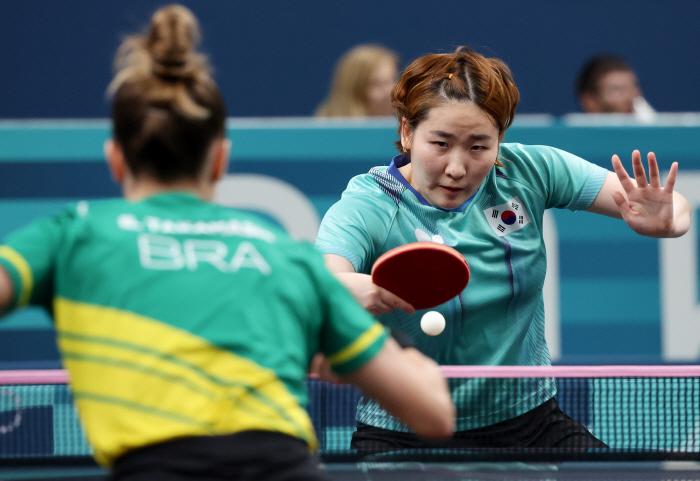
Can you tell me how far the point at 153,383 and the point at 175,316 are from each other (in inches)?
4.5

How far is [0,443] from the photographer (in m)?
3.00

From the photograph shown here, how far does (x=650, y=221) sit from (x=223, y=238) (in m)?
1.83

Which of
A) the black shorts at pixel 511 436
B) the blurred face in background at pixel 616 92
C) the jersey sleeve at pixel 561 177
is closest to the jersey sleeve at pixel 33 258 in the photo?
the black shorts at pixel 511 436

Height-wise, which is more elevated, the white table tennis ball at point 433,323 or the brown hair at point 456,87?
the brown hair at point 456,87

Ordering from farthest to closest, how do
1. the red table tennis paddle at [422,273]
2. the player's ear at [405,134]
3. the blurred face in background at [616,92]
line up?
the blurred face in background at [616,92] → the player's ear at [405,134] → the red table tennis paddle at [422,273]

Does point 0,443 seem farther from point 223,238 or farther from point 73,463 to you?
point 223,238

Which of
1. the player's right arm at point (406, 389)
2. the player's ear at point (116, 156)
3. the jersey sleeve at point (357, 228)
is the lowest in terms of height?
the player's right arm at point (406, 389)

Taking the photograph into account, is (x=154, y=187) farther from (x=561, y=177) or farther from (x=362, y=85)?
(x=362, y=85)

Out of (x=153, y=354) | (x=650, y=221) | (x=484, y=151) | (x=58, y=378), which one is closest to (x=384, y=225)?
(x=484, y=151)

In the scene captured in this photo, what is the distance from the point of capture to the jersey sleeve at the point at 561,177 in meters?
3.01

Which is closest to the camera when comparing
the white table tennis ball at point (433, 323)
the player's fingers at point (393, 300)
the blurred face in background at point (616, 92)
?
the player's fingers at point (393, 300)

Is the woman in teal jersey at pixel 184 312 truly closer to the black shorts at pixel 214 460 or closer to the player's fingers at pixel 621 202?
the black shorts at pixel 214 460

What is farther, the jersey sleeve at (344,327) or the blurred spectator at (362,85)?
the blurred spectator at (362,85)

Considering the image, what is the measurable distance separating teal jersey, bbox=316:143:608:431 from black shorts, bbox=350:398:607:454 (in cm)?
3
